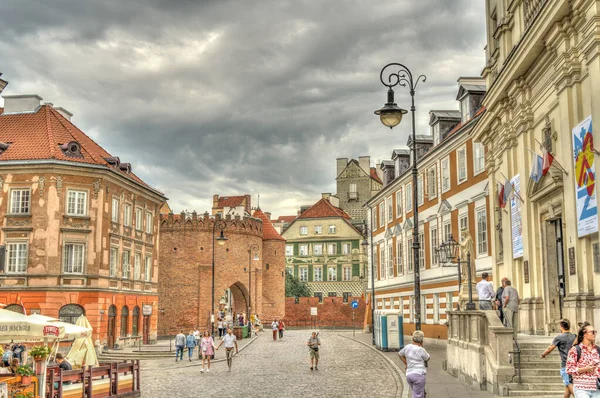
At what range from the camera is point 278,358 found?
31.8 metres

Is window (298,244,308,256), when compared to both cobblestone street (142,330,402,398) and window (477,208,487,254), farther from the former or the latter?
window (477,208,487,254)

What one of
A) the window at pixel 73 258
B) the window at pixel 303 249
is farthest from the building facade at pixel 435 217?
the window at pixel 303 249

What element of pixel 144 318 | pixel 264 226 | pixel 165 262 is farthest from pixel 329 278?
pixel 144 318

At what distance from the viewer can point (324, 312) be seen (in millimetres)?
74562

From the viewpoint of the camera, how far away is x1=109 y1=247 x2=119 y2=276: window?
128ft

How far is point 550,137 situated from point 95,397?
12969 millimetres

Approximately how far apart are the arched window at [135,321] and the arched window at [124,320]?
83cm

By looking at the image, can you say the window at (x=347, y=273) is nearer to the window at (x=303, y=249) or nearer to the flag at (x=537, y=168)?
the window at (x=303, y=249)

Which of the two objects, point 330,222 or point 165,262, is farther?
point 330,222

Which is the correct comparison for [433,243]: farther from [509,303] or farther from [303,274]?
[303,274]

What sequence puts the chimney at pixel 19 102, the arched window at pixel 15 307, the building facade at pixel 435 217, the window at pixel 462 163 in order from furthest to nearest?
the chimney at pixel 19 102 < the arched window at pixel 15 307 < the window at pixel 462 163 < the building facade at pixel 435 217

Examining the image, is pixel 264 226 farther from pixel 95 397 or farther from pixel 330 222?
pixel 95 397

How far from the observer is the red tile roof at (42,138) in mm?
37062

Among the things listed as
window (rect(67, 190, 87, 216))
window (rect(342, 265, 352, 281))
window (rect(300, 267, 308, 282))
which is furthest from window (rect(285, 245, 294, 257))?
window (rect(67, 190, 87, 216))
